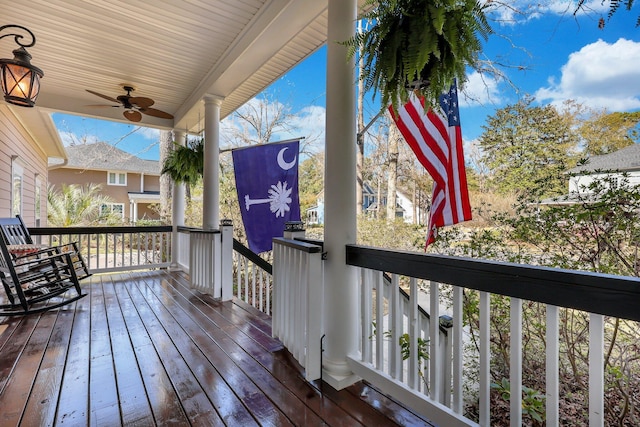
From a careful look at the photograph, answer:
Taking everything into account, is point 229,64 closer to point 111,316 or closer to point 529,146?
point 111,316

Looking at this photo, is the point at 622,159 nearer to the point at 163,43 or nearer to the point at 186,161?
the point at 163,43

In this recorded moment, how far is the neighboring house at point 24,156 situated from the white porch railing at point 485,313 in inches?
233

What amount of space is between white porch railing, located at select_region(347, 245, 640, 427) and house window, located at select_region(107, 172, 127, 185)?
1844 centimetres

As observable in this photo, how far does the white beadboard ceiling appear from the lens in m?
2.67

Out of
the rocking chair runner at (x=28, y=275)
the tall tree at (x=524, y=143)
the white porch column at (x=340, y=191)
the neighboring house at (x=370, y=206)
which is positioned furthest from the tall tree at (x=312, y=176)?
the white porch column at (x=340, y=191)

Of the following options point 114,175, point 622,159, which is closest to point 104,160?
point 114,175

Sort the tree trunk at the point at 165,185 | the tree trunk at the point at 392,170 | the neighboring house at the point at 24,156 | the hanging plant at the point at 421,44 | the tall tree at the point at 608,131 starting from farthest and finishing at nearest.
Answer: the tree trunk at the point at 165,185, the tree trunk at the point at 392,170, the neighboring house at the point at 24,156, the tall tree at the point at 608,131, the hanging plant at the point at 421,44

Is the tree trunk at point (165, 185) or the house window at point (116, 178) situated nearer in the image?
the tree trunk at point (165, 185)

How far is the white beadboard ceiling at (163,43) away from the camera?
2670mm

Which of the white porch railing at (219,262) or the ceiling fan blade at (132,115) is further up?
the ceiling fan blade at (132,115)

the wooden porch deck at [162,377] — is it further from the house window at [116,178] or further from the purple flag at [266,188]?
the house window at [116,178]

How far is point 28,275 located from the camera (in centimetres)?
362

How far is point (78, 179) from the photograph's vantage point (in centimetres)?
1634

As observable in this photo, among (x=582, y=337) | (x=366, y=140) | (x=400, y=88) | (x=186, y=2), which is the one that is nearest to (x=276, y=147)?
(x=186, y=2)
